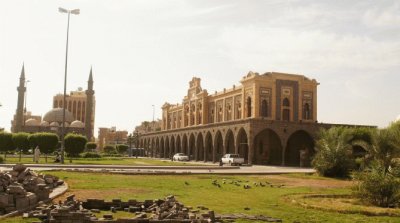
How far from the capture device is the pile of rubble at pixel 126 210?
380 inches

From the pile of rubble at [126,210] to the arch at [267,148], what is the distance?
46.8 m

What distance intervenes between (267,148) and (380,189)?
145 feet

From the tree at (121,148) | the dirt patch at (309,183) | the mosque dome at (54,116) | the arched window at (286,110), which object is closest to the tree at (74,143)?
the arched window at (286,110)

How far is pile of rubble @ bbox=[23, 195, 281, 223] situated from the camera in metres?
9.66

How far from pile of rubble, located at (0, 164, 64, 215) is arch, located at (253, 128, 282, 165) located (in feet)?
150

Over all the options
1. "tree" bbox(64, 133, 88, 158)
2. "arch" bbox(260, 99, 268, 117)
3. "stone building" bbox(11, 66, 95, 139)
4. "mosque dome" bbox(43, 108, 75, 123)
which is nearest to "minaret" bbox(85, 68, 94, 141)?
"stone building" bbox(11, 66, 95, 139)

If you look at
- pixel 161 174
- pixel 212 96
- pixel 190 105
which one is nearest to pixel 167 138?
pixel 190 105

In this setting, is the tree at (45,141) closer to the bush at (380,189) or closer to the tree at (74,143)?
the tree at (74,143)

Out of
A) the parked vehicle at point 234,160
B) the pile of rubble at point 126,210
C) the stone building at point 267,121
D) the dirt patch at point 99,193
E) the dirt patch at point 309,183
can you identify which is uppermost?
the stone building at point 267,121

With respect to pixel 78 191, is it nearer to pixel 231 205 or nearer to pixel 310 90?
pixel 231 205

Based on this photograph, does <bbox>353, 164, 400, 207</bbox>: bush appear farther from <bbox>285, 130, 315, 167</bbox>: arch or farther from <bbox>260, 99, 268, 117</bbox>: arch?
<bbox>260, 99, 268, 117</bbox>: arch

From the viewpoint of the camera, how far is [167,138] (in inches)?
3366

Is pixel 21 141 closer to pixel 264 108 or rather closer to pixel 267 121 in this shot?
pixel 267 121

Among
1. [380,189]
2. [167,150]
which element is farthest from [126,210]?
[167,150]
